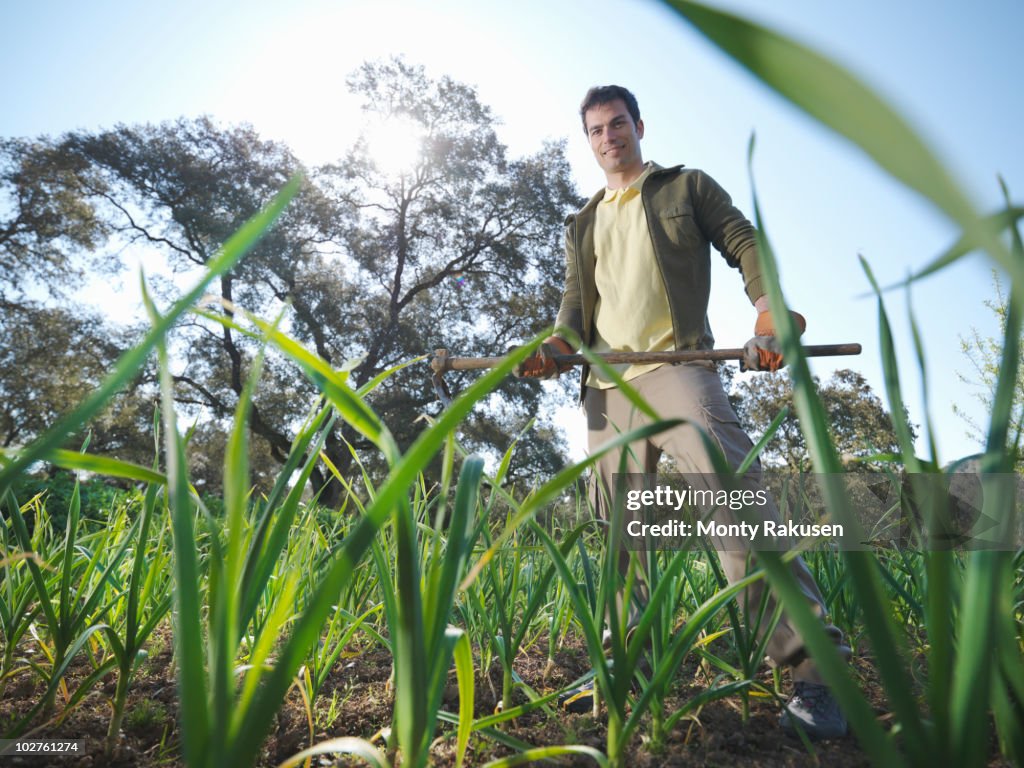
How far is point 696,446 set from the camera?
167 centimetres

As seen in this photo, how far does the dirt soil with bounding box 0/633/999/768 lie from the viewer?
3.14 ft

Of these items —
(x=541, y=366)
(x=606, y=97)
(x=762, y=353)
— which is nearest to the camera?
(x=762, y=353)

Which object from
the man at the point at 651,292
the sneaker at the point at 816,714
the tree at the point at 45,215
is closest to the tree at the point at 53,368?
the tree at the point at 45,215

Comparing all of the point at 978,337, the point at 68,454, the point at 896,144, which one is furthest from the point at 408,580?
the point at 978,337

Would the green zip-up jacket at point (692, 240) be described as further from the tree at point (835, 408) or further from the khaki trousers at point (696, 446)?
the tree at point (835, 408)

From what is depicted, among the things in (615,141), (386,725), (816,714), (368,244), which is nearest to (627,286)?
(615,141)

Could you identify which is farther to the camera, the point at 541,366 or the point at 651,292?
the point at 651,292

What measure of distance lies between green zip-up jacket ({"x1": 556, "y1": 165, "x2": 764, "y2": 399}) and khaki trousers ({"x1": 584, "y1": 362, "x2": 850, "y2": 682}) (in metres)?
0.19

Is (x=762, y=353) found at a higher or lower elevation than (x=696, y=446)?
higher

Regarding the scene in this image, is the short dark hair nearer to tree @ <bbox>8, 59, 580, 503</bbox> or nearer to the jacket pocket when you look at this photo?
the jacket pocket

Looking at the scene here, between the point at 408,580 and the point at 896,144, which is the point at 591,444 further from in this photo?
the point at 896,144

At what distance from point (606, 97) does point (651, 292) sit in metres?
0.78

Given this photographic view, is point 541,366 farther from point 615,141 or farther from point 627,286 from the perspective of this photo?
point 615,141

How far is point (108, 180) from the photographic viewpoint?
13.5m
